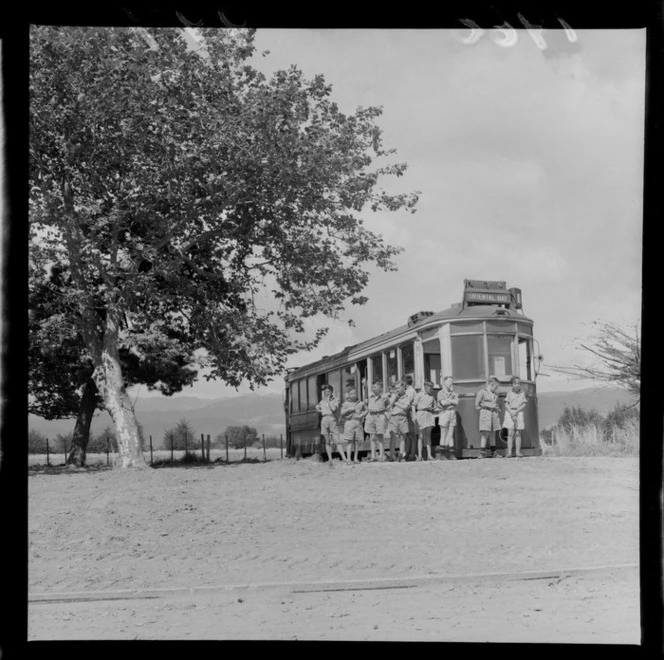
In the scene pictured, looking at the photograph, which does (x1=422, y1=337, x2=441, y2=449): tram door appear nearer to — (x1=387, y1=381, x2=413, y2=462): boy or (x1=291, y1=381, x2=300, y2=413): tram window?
(x1=387, y1=381, x2=413, y2=462): boy

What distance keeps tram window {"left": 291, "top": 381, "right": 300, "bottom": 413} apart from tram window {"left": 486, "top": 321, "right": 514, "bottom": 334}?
495 centimetres

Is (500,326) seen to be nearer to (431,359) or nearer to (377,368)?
(431,359)

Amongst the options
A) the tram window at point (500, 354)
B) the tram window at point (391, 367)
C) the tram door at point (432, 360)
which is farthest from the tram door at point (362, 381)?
the tram window at point (500, 354)

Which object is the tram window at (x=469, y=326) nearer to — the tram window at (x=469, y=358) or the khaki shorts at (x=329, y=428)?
the tram window at (x=469, y=358)

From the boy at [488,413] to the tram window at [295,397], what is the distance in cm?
485

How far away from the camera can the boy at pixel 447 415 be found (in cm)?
1280

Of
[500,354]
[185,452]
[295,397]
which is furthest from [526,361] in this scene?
[185,452]

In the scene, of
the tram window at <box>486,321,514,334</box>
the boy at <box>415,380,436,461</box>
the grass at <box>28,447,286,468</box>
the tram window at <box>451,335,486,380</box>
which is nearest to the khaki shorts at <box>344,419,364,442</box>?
the boy at <box>415,380,436,461</box>

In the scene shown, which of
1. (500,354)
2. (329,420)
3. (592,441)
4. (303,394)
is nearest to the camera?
(500,354)

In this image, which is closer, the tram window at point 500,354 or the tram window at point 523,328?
the tram window at point 500,354

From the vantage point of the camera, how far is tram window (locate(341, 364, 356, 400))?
14580 mm

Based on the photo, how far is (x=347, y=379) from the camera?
14.8 metres

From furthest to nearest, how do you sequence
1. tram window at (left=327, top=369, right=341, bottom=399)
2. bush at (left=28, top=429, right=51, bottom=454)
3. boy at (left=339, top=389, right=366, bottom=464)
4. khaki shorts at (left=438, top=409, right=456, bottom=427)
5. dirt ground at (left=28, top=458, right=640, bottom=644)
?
bush at (left=28, top=429, right=51, bottom=454)
tram window at (left=327, top=369, right=341, bottom=399)
boy at (left=339, top=389, right=366, bottom=464)
khaki shorts at (left=438, top=409, right=456, bottom=427)
dirt ground at (left=28, top=458, right=640, bottom=644)

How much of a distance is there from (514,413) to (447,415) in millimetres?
971
